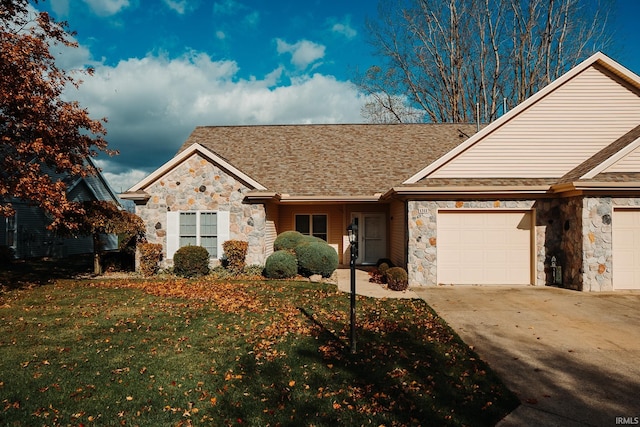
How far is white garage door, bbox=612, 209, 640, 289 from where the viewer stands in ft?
33.1

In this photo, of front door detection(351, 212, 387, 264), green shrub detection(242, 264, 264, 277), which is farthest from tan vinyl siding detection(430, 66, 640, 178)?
green shrub detection(242, 264, 264, 277)

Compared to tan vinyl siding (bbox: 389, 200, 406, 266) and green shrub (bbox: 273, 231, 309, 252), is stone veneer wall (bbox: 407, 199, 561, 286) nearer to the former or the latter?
tan vinyl siding (bbox: 389, 200, 406, 266)

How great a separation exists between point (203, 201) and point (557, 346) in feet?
37.0

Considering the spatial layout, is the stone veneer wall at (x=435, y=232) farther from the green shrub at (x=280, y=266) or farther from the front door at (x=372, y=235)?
the front door at (x=372, y=235)

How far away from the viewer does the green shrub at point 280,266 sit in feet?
40.3

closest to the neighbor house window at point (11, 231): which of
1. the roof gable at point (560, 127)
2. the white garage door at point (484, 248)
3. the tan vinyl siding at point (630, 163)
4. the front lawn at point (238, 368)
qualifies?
the front lawn at point (238, 368)

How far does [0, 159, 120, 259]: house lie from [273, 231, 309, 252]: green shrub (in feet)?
29.4

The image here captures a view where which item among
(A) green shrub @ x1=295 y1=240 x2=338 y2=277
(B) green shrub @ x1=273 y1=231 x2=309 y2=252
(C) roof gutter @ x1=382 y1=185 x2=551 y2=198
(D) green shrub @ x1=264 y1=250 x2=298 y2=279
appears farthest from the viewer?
(B) green shrub @ x1=273 y1=231 x2=309 y2=252

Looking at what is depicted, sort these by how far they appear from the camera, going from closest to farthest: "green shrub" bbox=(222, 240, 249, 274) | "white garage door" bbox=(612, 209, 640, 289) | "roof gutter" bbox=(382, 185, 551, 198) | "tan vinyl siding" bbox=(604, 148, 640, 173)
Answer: "white garage door" bbox=(612, 209, 640, 289)
"tan vinyl siding" bbox=(604, 148, 640, 173)
"roof gutter" bbox=(382, 185, 551, 198)
"green shrub" bbox=(222, 240, 249, 274)

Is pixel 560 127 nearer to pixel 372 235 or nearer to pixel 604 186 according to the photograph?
pixel 604 186

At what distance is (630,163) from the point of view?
10.3m

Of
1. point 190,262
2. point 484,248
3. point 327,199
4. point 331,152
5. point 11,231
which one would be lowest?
point 190,262

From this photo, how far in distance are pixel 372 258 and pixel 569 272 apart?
7.15 m

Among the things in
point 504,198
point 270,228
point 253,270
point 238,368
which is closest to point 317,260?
point 253,270
